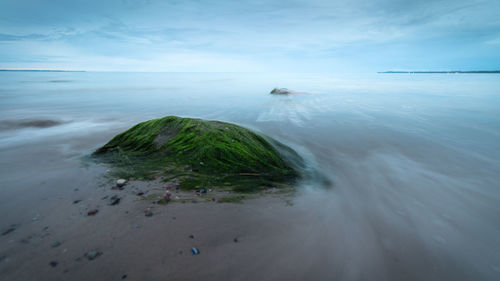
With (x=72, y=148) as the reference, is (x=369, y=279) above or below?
below

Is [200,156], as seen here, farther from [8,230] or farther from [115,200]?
[8,230]

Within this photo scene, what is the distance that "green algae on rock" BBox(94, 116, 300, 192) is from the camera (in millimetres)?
4027

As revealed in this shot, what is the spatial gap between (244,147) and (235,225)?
7.32 ft

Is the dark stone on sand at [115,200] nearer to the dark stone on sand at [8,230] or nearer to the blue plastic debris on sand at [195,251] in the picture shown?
the dark stone on sand at [8,230]

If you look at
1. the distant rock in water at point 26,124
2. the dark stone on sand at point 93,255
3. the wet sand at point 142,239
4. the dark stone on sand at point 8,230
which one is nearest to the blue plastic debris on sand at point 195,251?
the wet sand at point 142,239

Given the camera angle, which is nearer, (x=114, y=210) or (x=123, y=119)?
(x=114, y=210)

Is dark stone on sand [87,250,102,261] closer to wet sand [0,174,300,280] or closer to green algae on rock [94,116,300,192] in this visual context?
wet sand [0,174,300,280]

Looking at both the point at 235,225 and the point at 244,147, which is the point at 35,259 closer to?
the point at 235,225

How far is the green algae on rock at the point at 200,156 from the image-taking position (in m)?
4.03

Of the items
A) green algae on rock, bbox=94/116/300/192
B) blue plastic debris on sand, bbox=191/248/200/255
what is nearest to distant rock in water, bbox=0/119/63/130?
green algae on rock, bbox=94/116/300/192

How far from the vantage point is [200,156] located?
449 cm

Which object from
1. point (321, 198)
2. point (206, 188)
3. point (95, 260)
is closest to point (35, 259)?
point (95, 260)

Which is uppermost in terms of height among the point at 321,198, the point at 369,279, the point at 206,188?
the point at 206,188

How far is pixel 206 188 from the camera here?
3.65 meters
